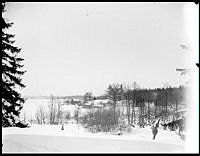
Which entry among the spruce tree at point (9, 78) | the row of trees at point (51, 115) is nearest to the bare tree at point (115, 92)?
the row of trees at point (51, 115)

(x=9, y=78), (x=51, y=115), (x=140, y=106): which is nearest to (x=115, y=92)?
(x=140, y=106)

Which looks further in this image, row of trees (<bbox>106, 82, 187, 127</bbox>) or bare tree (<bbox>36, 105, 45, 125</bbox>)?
bare tree (<bbox>36, 105, 45, 125</bbox>)

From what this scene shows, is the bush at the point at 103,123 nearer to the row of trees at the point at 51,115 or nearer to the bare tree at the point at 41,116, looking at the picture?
the row of trees at the point at 51,115

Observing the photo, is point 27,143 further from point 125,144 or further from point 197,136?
point 197,136

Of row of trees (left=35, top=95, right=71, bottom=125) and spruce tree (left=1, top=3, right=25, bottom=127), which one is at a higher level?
spruce tree (left=1, top=3, right=25, bottom=127)

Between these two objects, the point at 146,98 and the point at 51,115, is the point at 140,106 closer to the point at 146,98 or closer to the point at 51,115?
the point at 146,98

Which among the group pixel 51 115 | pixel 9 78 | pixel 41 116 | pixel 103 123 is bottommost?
pixel 41 116

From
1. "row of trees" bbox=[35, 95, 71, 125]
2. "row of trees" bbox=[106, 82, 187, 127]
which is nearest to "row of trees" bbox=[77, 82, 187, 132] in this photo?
"row of trees" bbox=[106, 82, 187, 127]

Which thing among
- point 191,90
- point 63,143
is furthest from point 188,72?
point 63,143

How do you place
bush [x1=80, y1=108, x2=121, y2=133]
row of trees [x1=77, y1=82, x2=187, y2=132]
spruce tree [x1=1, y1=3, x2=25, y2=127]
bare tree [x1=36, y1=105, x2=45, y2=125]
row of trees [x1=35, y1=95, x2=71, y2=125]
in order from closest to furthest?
spruce tree [x1=1, y1=3, x2=25, y2=127] → bush [x1=80, y1=108, x2=121, y2=133] → row of trees [x1=77, y1=82, x2=187, y2=132] → row of trees [x1=35, y1=95, x2=71, y2=125] → bare tree [x1=36, y1=105, x2=45, y2=125]

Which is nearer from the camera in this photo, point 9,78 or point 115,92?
point 9,78

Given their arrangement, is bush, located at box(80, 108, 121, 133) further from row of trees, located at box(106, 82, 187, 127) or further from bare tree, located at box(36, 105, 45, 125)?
bare tree, located at box(36, 105, 45, 125)

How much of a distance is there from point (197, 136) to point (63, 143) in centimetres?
521

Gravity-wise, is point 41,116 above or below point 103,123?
below
